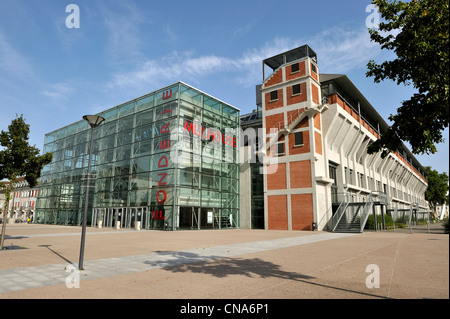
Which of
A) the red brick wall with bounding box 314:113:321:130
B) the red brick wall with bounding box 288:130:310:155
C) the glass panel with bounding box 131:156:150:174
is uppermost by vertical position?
the red brick wall with bounding box 314:113:321:130

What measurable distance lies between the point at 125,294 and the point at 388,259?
29.3ft

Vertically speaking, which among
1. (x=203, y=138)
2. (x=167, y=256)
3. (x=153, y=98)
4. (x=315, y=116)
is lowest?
(x=167, y=256)

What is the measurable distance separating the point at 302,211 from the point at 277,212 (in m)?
2.98

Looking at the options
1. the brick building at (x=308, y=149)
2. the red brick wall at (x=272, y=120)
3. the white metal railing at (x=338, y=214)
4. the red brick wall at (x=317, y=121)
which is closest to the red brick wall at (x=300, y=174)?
the brick building at (x=308, y=149)

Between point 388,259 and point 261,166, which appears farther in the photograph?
point 261,166

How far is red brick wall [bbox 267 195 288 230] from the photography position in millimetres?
30297

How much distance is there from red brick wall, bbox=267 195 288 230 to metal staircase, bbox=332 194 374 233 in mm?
5078

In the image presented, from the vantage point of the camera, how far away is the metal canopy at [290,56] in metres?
32.5

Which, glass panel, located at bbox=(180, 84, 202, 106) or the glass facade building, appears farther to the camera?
glass panel, located at bbox=(180, 84, 202, 106)

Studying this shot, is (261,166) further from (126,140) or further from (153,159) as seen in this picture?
(126,140)

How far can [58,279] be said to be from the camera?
22.0ft

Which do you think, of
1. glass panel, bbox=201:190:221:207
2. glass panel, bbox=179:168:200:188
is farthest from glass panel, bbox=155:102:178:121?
glass panel, bbox=201:190:221:207

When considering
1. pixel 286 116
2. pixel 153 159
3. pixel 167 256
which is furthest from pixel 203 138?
pixel 167 256

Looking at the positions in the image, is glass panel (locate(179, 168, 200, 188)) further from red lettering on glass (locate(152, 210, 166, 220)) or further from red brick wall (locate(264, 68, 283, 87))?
red brick wall (locate(264, 68, 283, 87))
